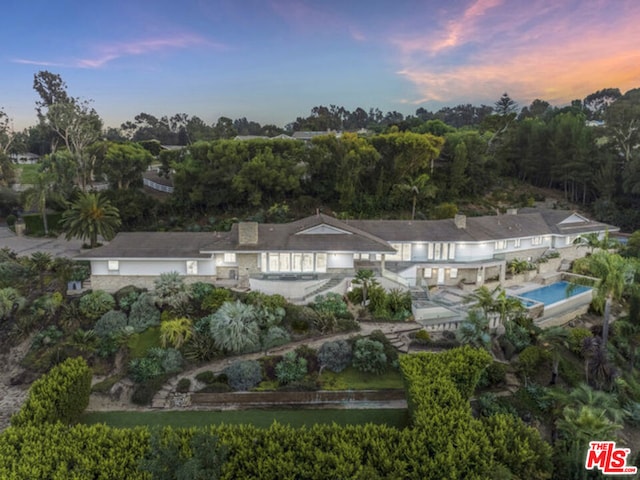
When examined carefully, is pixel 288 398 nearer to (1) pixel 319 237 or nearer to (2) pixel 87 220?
(1) pixel 319 237

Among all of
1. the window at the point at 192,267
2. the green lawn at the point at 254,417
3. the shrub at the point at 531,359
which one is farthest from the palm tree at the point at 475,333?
the window at the point at 192,267

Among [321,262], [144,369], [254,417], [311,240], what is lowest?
[254,417]

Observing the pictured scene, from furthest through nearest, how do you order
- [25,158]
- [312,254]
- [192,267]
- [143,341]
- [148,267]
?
[25,158] → [312,254] → [192,267] → [148,267] → [143,341]

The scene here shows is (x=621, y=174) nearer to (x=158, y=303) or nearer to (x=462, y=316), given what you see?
(x=462, y=316)

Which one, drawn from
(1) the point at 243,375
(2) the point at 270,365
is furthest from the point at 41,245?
A: (2) the point at 270,365

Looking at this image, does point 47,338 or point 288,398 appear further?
point 47,338

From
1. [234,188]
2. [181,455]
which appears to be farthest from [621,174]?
[181,455]

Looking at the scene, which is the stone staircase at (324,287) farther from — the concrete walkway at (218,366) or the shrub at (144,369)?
the shrub at (144,369)
